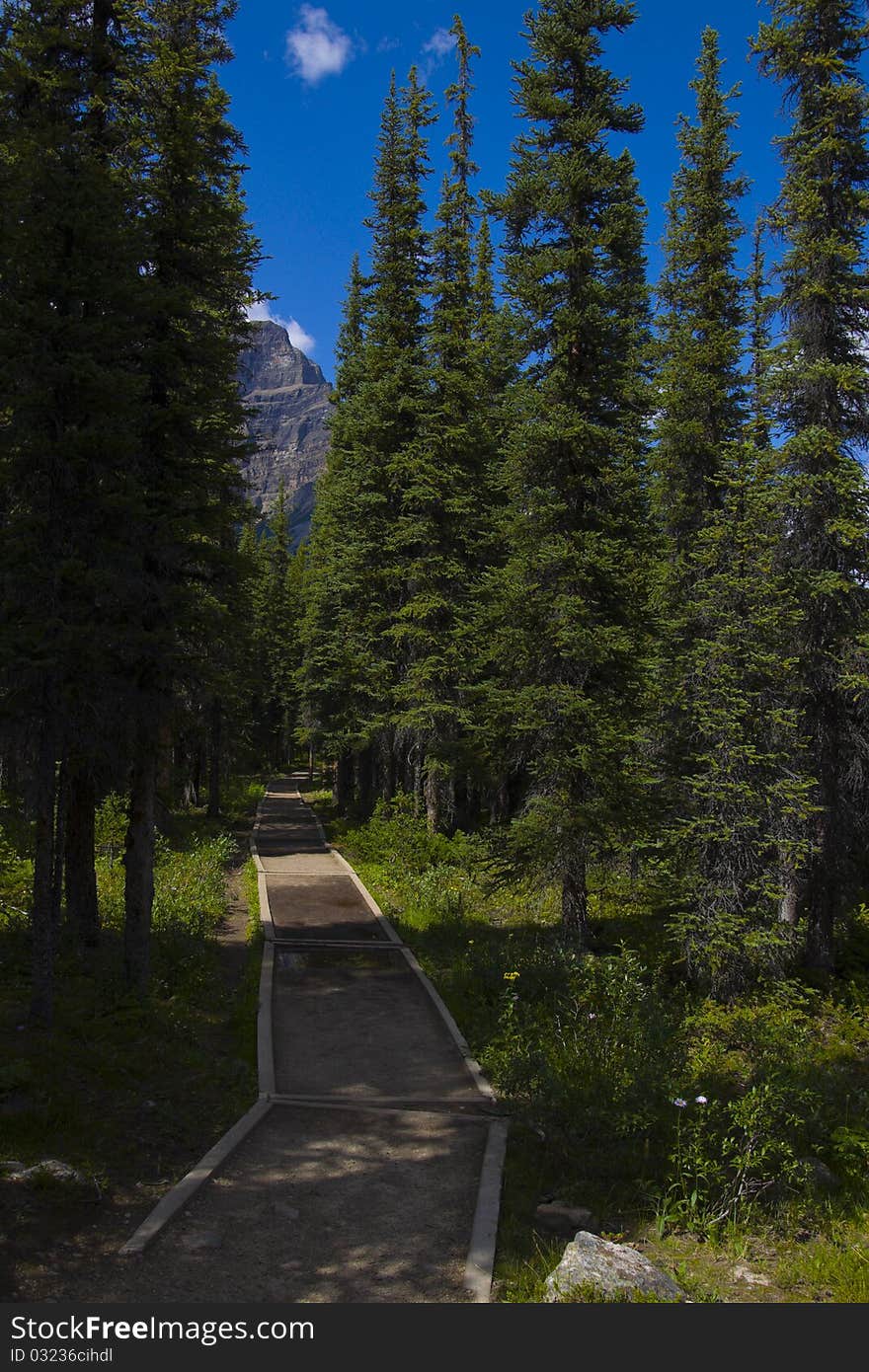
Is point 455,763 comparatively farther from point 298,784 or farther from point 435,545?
point 298,784

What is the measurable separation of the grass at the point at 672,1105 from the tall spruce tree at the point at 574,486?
6.51 feet

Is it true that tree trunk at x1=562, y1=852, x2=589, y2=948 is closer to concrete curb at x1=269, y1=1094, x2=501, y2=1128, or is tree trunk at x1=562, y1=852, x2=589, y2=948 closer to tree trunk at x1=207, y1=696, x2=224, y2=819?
concrete curb at x1=269, y1=1094, x2=501, y2=1128

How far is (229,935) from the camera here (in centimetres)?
1675

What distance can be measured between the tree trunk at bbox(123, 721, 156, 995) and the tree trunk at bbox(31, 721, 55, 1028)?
5.45ft

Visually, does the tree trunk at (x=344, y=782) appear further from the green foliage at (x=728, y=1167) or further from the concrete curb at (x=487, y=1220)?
the green foliage at (x=728, y=1167)

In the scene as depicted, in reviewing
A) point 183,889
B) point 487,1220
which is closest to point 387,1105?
point 487,1220

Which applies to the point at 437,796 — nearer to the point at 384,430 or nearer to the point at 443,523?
the point at 443,523

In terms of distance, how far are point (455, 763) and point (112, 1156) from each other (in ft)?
49.9

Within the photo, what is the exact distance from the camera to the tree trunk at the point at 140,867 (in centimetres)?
1166

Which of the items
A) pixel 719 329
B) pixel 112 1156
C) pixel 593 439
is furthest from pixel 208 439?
pixel 719 329

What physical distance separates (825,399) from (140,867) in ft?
48.3

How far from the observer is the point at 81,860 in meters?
13.1

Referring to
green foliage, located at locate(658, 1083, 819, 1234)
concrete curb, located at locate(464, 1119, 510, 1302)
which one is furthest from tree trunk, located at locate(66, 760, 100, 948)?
green foliage, located at locate(658, 1083, 819, 1234)

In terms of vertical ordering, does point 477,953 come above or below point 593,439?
below
